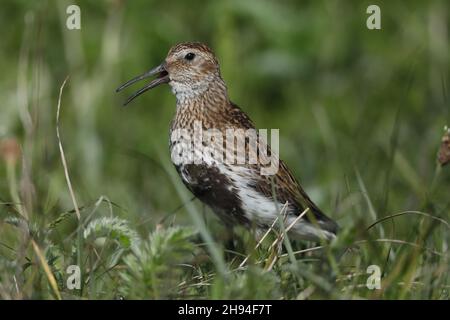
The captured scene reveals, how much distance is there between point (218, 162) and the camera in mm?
5207

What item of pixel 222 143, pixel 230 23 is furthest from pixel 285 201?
pixel 230 23

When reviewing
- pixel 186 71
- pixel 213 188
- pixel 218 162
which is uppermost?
pixel 186 71

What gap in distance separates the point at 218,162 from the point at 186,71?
0.68m

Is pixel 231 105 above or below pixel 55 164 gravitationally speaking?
above

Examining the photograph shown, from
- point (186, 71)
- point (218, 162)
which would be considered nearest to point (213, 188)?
point (218, 162)

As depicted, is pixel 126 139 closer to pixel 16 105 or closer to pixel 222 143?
pixel 16 105

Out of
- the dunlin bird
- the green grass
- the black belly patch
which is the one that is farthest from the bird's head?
the black belly patch

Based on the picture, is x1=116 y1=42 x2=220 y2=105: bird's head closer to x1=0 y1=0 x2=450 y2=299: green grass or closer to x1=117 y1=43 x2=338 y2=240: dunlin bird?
x1=117 y1=43 x2=338 y2=240: dunlin bird

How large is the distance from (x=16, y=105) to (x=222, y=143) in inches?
142

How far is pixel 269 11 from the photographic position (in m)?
9.79

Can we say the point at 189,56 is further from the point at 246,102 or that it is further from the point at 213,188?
the point at 246,102

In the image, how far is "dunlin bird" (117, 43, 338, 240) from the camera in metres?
5.21

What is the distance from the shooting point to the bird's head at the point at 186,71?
5598mm
